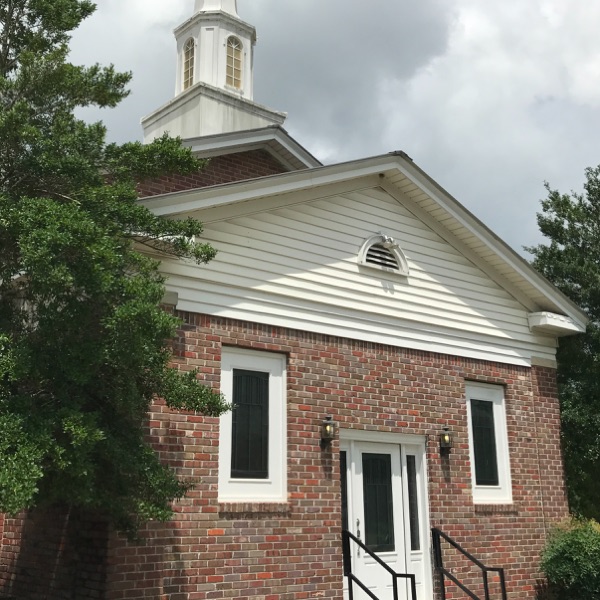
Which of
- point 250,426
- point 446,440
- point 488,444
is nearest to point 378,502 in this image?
point 446,440

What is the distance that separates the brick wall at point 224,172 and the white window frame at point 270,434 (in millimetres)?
3828

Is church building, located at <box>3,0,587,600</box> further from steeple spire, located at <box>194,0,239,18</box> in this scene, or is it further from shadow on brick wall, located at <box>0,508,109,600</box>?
steeple spire, located at <box>194,0,239,18</box>

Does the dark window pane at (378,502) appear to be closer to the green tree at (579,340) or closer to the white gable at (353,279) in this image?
the white gable at (353,279)

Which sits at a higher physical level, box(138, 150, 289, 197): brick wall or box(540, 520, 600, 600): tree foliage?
box(138, 150, 289, 197): brick wall

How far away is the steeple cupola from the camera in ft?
50.0

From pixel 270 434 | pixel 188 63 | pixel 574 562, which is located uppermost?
pixel 188 63

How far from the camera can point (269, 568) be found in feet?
29.0

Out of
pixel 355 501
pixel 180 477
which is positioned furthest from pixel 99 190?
pixel 355 501

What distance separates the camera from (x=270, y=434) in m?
9.38

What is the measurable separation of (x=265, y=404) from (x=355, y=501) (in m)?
1.82

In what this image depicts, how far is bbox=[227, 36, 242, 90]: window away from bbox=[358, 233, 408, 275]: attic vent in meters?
5.98

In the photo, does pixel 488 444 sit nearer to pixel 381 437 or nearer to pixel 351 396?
pixel 381 437

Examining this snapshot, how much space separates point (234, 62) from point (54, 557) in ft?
34.1

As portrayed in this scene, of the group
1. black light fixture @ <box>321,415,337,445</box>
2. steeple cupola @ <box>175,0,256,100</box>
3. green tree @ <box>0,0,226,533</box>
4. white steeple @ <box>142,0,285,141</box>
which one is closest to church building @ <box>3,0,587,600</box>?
black light fixture @ <box>321,415,337,445</box>
